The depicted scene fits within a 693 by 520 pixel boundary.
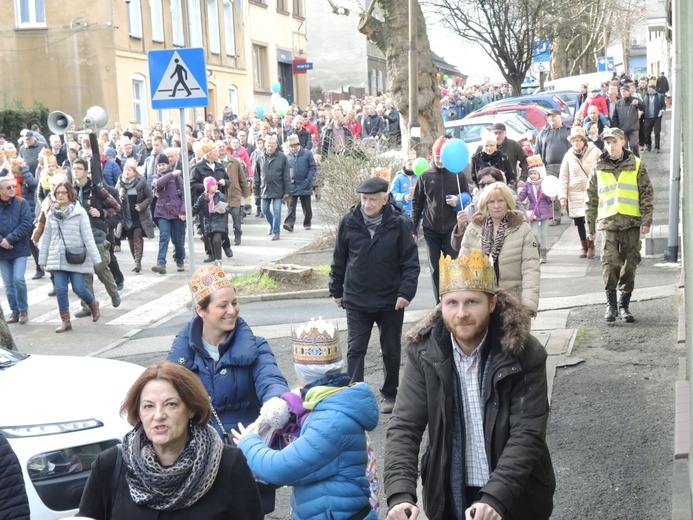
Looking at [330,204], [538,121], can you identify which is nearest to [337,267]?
[330,204]

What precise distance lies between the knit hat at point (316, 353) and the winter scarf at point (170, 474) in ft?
2.69

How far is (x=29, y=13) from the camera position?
36938mm

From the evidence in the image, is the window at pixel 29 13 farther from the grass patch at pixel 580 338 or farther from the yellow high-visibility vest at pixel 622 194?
the grass patch at pixel 580 338

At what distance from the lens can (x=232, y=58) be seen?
47.8 metres

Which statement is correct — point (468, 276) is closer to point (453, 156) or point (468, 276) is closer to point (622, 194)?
point (622, 194)

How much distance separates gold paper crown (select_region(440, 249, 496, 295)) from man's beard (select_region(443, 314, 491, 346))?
0.12 m

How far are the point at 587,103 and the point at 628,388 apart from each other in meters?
19.1

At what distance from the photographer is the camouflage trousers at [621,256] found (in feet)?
35.8

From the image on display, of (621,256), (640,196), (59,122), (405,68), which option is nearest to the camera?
(640,196)

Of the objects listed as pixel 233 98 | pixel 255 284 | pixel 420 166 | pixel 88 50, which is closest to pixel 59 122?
pixel 255 284

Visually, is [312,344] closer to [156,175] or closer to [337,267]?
[337,267]

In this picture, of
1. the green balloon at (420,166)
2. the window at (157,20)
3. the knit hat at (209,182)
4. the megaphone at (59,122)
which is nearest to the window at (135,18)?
the window at (157,20)

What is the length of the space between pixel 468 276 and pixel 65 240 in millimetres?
10025

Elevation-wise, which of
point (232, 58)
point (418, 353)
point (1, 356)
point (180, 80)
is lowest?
point (1, 356)
